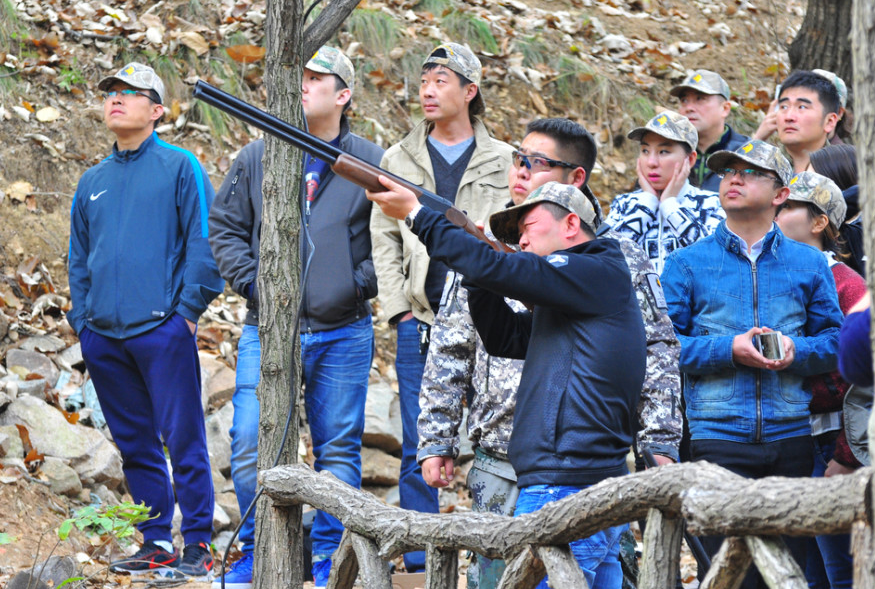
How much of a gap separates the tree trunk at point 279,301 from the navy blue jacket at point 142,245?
1853 mm

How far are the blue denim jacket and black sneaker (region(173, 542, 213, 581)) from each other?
270 centimetres

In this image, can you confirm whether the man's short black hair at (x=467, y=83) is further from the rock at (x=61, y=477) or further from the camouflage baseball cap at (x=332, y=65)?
the rock at (x=61, y=477)

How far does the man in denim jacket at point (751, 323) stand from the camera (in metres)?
4.59

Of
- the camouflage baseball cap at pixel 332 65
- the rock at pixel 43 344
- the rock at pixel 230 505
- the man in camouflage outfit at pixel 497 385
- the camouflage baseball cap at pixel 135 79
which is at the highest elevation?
the camouflage baseball cap at pixel 332 65

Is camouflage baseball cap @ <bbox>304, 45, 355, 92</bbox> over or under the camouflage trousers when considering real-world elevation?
over

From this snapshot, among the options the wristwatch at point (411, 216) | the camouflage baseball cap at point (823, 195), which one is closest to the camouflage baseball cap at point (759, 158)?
the camouflage baseball cap at point (823, 195)

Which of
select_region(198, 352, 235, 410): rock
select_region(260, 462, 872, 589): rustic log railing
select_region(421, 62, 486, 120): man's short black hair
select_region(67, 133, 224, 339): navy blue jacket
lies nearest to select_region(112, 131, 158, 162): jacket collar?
select_region(67, 133, 224, 339): navy blue jacket

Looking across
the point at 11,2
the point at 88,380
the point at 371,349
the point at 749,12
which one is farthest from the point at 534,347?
the point at 749,12

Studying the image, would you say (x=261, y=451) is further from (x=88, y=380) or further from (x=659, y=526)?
(x=88, y=380)

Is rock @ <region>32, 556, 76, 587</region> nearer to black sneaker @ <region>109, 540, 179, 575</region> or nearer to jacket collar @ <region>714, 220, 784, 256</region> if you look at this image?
black sneaker @ <region>109, 540, 179, 575</region>

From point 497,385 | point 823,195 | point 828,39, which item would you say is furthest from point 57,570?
point 828,39

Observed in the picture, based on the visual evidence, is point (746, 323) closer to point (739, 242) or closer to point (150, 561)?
point (739, 242)

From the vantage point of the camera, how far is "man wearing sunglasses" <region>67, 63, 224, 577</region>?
595 cm

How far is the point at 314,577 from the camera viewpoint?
5.47 meters
